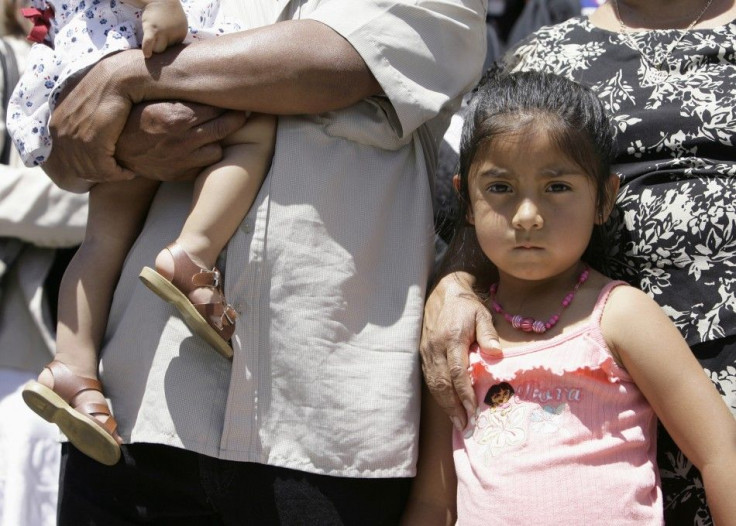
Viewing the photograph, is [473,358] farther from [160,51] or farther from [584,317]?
[160,51]

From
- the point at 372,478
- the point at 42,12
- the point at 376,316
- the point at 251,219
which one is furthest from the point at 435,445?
the point at 42,12

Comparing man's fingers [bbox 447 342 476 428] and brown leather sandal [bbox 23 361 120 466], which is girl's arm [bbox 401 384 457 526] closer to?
man's fingers [bbox 447 342 476 428]

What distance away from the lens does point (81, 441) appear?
1.89m

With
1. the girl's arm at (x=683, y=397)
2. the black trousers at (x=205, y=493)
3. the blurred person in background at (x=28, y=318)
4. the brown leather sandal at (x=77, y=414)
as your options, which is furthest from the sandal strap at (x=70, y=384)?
the girl's arm at (x=683, y=397)

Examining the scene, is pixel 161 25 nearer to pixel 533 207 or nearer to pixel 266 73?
pixel 266 73

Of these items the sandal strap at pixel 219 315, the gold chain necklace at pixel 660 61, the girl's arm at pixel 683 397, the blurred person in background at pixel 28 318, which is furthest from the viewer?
the blurred person in background at pixel 28 318

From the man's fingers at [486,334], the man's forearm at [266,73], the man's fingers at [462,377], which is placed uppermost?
the man's forearm at [266,73]

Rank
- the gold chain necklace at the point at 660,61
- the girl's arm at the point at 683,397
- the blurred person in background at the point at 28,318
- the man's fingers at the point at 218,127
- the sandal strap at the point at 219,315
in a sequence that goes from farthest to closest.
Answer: the blurred person in background at the point at 28,318
the gold chain necklace at the point at 660,61
the man's fingers at the point at 218,127
the sandal strap at the point at 219,315
the girl's arm at the point at 683,397

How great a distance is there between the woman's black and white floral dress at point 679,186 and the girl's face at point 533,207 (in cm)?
19

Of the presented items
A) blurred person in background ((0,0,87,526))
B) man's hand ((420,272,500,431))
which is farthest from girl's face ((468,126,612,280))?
blurred person in background ((0,0,87,526))

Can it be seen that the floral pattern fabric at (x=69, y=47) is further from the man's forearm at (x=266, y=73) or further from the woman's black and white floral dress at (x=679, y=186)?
the woman's black and white floral dress at (x=679, y=186)

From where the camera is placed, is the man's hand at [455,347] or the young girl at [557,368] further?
the man's hand at [455,347]

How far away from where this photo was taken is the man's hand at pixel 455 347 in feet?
6.28

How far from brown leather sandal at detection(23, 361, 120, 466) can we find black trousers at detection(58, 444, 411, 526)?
0.31ft
